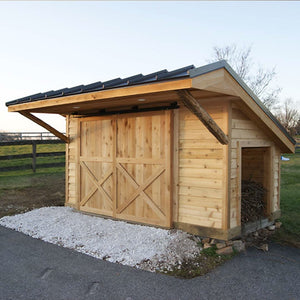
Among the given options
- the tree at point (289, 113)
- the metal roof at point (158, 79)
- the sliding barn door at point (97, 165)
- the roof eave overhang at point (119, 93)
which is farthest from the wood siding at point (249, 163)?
the tree at point (289, 113)

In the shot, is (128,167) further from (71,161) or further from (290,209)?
(290,209)

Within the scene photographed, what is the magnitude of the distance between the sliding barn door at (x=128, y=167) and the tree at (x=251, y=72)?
19385 mm

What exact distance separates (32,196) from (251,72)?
66.6ft

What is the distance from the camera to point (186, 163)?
574cm

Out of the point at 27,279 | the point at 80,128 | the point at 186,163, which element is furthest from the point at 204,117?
the point at 80,128

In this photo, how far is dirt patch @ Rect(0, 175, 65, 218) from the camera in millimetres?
8188

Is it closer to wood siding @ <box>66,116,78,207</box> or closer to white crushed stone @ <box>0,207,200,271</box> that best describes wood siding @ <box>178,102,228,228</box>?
white crushed stone @ <box>0,207,200,271</box>

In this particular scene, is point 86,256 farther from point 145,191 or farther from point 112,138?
point 112,138

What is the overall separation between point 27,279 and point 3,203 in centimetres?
506

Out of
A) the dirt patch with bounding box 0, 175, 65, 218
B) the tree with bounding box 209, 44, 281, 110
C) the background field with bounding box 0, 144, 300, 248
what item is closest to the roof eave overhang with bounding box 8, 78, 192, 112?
the dirt patch with bounding box 0, 175, 65, 218

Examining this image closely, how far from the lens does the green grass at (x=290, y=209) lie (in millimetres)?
6188

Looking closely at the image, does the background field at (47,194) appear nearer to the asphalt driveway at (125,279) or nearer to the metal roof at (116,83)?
the asphalt driveway at (125,279)

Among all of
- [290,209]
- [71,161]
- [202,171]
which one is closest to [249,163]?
[290,209]

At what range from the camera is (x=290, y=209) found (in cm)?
827
